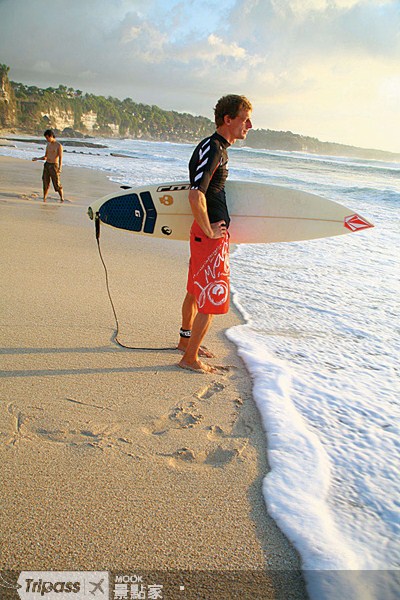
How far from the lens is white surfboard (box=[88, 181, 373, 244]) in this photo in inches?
139

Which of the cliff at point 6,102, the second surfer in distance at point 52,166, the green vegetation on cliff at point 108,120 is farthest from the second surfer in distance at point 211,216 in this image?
the cliff at point 6,102

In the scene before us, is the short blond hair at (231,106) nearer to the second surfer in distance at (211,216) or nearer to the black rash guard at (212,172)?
the second surfer in distance at (211,216)

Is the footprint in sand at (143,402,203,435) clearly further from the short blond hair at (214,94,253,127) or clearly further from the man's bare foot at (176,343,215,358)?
the short blond hair at (214,94,253,127)

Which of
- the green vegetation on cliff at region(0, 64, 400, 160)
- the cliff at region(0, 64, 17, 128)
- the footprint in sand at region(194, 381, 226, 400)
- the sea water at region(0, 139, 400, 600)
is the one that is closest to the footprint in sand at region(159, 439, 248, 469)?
the sea water at region(0, 139, 400, 600)

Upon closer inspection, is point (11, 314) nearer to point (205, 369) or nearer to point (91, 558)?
point (205, 369)

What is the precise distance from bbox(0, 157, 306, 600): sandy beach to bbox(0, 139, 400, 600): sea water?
0.12 meters

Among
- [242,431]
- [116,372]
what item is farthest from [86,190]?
[242,431]

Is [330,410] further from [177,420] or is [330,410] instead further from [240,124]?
[240,124]

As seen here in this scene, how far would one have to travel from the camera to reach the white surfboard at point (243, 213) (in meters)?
3.53

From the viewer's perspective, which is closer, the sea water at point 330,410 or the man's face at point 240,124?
the sea water at point 330,410

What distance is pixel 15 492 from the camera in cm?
173

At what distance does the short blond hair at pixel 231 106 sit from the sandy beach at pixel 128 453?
159 centimetres

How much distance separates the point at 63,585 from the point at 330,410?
1660 mm

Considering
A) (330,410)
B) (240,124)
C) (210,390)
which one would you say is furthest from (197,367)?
(240,124)
